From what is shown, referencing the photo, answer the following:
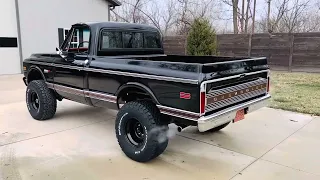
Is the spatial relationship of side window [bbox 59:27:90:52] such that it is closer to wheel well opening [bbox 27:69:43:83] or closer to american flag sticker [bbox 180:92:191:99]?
wheel well opening [bbox 27:69:43:83]

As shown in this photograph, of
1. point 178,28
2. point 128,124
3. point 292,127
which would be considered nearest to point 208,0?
point 178,28

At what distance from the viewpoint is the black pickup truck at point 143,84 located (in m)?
3.22

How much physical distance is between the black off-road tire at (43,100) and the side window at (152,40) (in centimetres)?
205

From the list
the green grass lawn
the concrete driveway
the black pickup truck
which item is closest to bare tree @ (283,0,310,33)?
the green grass lawn

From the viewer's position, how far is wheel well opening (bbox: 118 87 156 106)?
12.6 ft

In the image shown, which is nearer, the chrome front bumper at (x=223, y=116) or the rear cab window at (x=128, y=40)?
the chrome front bumper at (x=223, y=116)

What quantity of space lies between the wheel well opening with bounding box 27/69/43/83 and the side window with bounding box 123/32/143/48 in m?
2.06

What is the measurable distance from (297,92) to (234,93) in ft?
17.8

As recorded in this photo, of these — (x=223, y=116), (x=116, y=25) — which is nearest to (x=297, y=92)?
(x=223, y=116)

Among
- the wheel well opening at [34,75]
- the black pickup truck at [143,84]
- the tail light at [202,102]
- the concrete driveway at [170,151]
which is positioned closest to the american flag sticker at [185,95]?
the black pickup truck at [143,84]

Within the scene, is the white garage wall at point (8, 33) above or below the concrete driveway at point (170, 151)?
above

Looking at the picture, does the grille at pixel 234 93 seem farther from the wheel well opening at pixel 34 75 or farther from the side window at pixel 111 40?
the wheel well opening at pixel 34 75

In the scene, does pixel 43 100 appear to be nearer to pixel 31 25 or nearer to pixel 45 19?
pixel 31 25

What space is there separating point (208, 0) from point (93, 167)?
74.5ft
